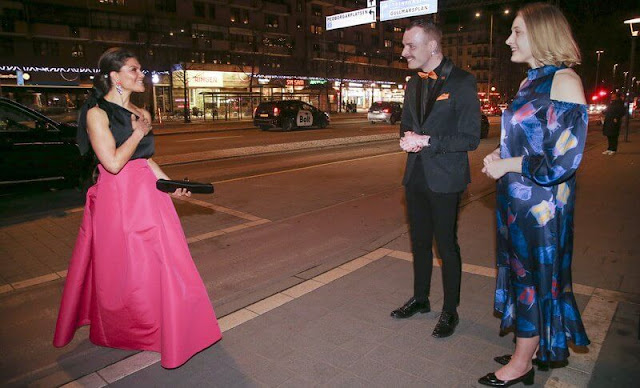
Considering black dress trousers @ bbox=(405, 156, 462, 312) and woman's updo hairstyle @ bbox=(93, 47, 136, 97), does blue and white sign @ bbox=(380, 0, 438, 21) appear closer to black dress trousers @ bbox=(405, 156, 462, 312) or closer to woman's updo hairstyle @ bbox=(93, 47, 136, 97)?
black dress trousers @ bbox=(405, 156, 462, 312)

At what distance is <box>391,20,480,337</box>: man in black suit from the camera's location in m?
3.13

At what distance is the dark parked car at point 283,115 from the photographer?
25.2 metres

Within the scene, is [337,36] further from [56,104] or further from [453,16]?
[453,16]

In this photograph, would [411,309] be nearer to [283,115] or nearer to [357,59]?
[283,115]

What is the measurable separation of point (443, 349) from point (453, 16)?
12467cm

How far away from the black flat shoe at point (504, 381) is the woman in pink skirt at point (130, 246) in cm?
181

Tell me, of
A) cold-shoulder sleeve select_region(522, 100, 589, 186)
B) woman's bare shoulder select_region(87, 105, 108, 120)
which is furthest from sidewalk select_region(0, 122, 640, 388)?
woman's bare shoulder select_region(87, 105, 108, 120)

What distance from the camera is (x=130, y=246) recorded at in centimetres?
295

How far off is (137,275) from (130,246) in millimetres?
192

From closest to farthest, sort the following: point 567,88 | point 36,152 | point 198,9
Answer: point 567,88 < point 36,152 < point 198,9

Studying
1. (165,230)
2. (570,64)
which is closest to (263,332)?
(165,230)

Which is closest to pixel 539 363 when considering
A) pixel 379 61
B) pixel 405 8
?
pixel 405 8

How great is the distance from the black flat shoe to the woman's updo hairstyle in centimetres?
299

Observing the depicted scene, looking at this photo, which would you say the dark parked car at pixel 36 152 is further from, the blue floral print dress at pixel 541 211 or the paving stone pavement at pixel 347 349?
the blue floral print dress at pixel 541 211
